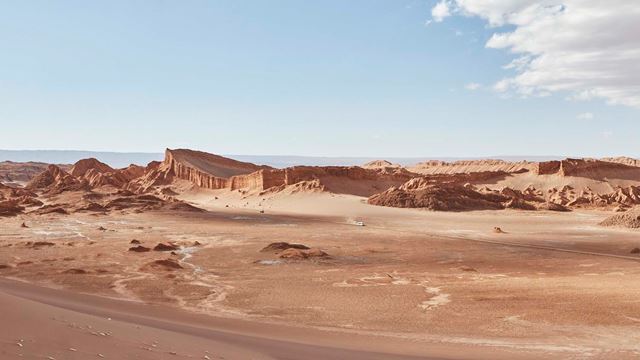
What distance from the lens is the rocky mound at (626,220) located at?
106 ft

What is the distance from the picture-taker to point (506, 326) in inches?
432

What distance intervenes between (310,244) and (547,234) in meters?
13.0

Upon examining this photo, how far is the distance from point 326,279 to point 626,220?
75.2 feet

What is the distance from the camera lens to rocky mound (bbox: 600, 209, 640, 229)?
3219 cm

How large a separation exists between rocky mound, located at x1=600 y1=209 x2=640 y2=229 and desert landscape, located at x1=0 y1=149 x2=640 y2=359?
0.09m

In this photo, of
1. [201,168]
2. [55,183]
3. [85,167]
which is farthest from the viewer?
[85,167]

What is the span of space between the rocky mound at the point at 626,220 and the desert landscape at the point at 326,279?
0.09m

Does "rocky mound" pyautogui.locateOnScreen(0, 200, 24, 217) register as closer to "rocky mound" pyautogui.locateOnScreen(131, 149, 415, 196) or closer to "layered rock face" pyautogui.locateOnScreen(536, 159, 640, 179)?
"rocky mound" pyautogui.locateOnScreen(131, 149, 415, 196)

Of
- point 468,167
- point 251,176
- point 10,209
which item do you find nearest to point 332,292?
point 10,209

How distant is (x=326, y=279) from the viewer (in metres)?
16.8

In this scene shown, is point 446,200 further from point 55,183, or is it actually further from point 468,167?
point 55,183

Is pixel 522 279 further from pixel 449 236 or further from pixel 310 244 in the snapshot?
pixel 449 236

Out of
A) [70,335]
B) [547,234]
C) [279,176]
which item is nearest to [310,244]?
[547,234]

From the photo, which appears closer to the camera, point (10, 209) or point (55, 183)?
point (10, 209)
